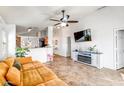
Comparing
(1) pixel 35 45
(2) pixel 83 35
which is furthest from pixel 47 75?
(2) pixel 83 35

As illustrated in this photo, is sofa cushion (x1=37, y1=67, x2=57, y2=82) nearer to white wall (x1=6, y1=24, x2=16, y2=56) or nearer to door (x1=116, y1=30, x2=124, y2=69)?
white wall (x1=6, y1=24, x2=16, y2=56)

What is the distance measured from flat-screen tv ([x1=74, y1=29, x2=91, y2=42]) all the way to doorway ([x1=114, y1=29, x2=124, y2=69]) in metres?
1.07

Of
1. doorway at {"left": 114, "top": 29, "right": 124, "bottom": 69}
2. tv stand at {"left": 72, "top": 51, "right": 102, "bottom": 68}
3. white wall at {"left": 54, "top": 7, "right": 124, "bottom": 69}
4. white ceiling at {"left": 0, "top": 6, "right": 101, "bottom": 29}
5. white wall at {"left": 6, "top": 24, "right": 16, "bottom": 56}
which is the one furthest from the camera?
tv stand at {"left": 72, "top": 51, "right": 102, "bottom": 68}

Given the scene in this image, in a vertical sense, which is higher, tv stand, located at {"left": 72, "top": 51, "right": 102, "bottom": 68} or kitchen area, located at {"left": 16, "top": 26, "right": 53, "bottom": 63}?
kitchen area, located at {"left": 16, "top": 26, "right": 53, "bottom": 63}

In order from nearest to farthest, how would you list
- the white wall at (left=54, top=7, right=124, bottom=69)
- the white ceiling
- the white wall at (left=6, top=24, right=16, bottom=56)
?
the white ceiling → the white wall at (left=54, top=7, right=124, bottom=69) → the white wall at (left=6, top=24, right=16, bottom=56)

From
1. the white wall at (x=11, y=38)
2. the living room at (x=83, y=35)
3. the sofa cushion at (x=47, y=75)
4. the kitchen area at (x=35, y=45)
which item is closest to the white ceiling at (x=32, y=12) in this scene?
the living room at (x=83, y=35)

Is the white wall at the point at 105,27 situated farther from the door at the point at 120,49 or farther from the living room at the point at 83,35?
the door at the point at 120,49

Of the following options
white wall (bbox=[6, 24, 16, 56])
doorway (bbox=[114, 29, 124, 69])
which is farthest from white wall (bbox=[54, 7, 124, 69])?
white wall (bbox=[6, 24, 16, 56])

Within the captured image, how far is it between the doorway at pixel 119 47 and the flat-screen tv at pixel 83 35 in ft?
3.51

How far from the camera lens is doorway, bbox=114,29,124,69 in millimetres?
3412

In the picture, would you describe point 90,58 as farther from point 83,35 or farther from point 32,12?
point 32,12
